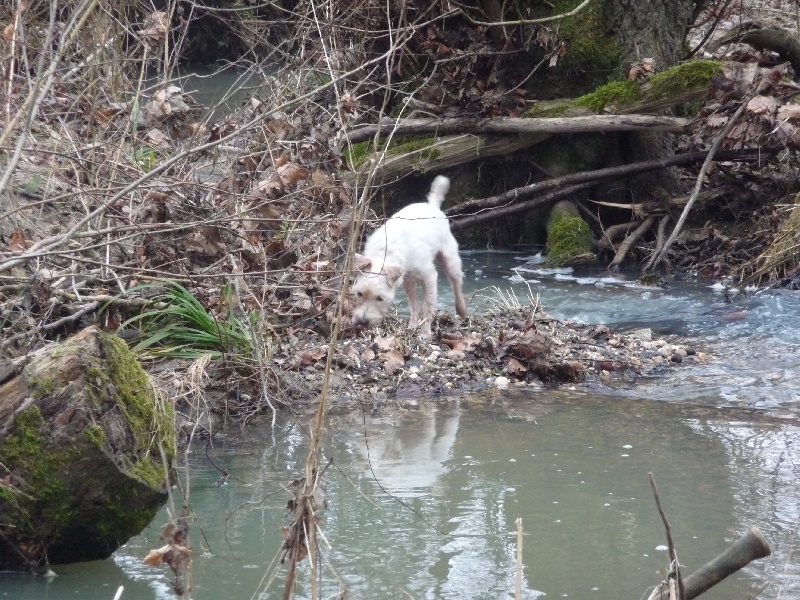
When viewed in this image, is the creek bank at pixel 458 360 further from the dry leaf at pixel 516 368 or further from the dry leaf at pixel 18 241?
the dry leaf at pixel 18 241

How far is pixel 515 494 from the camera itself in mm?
4477

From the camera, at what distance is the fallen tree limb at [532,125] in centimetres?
935

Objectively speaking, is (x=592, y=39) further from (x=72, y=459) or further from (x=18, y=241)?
(x=72, y=459)

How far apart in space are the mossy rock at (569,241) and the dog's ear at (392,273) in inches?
127

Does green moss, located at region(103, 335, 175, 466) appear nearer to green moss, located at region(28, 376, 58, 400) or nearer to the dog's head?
green moss, located at region(28, 376, 58, 400)

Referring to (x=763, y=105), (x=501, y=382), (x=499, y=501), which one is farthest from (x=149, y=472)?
(x=763, y=105)

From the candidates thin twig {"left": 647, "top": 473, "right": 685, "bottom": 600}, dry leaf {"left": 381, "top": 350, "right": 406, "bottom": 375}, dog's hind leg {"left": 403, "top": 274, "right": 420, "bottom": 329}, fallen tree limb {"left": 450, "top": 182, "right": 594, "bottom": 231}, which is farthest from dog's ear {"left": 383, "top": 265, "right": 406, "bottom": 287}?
thin twig {"left": 647, "top": 473, "right": 685, "bottom": 600}

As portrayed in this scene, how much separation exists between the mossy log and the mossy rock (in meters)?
6.82

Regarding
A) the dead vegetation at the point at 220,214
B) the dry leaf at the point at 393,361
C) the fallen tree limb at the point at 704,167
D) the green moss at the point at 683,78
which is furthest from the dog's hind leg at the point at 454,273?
the green moss at the point at 683,78

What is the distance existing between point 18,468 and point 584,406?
11.5ft

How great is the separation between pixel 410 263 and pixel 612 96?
3.32 meters

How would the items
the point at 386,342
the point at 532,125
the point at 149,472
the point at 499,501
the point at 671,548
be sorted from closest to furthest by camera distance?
the point at 671,548 → the point at 149,472 → the point at 499,501 → the point at 386,342 → the point at 532,125

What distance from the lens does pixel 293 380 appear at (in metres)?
6.21

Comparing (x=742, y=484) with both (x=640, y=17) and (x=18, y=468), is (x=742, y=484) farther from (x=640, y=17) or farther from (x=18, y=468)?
(x=640, y=17)
